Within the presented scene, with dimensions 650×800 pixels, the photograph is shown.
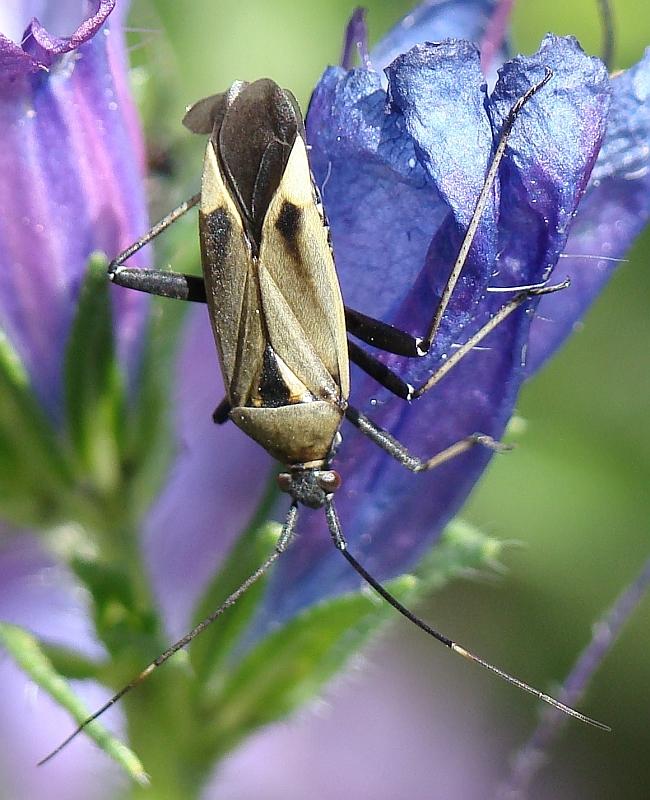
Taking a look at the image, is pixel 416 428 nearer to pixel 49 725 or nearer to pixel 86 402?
pixel 86 402

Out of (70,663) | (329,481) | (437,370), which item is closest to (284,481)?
(329,481)

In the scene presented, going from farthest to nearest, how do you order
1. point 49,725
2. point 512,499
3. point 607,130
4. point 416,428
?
point 512,499
point 49,725
point 416,428
point 607,130

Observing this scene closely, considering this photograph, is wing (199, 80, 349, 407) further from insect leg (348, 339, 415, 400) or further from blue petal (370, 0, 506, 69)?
blue petal (370, 0, 506, 69)

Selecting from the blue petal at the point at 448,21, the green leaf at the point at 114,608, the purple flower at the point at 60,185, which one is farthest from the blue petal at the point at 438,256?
the blue petal at the point at 448,21

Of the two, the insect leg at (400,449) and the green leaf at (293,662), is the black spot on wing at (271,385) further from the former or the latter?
the green leaf at (293,662)

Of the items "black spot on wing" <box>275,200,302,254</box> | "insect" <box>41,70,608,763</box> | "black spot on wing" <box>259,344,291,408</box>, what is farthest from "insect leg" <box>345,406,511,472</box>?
"black spot on wing" <box>275,200,302,254</box>

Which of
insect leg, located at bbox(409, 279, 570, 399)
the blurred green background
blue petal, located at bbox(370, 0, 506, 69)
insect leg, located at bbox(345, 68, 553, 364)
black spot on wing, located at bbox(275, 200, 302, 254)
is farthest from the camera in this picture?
the blurred green background

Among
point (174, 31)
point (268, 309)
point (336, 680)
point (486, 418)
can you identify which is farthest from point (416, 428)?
point (174, 31)
